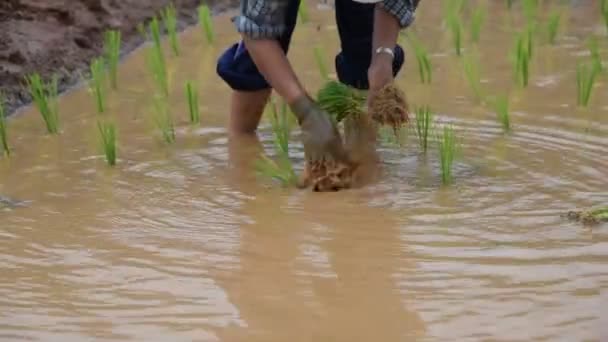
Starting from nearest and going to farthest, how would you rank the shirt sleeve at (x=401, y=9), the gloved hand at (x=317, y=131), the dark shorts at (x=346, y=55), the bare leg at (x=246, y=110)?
the gloved hand at (x=317, y=131)
the shirt sleeve at (x=401, y=9)
the dark shorts at (x=346, y=55)
the bare leg at (x=246, y=110)

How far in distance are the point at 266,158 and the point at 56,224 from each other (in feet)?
2.07

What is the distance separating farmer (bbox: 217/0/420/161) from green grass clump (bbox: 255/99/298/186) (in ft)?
0.35

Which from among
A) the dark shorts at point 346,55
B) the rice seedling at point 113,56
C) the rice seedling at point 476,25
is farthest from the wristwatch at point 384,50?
the rice seedling at point 476,25

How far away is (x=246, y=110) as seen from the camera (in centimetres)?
372

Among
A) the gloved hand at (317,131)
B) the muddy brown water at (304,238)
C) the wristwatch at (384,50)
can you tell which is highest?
the wristwatch at (384,50)

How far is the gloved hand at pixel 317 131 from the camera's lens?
10.2 feet

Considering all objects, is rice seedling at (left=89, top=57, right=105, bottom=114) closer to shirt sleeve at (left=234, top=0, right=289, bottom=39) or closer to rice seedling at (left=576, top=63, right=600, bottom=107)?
shirt sleeve at (left=234, top=0, right=289, bottom=39)

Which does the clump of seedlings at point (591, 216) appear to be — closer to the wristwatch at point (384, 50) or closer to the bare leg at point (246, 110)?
the wristwatch at point (384, 50)

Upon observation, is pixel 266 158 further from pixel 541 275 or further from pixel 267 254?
pixel 541 275

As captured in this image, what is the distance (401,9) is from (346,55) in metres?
0.44

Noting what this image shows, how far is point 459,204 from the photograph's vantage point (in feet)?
9.89

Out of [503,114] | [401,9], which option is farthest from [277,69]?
[503,114]

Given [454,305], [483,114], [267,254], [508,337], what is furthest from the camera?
[483,114]

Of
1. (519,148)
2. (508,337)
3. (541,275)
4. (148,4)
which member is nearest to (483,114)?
(519,148)
